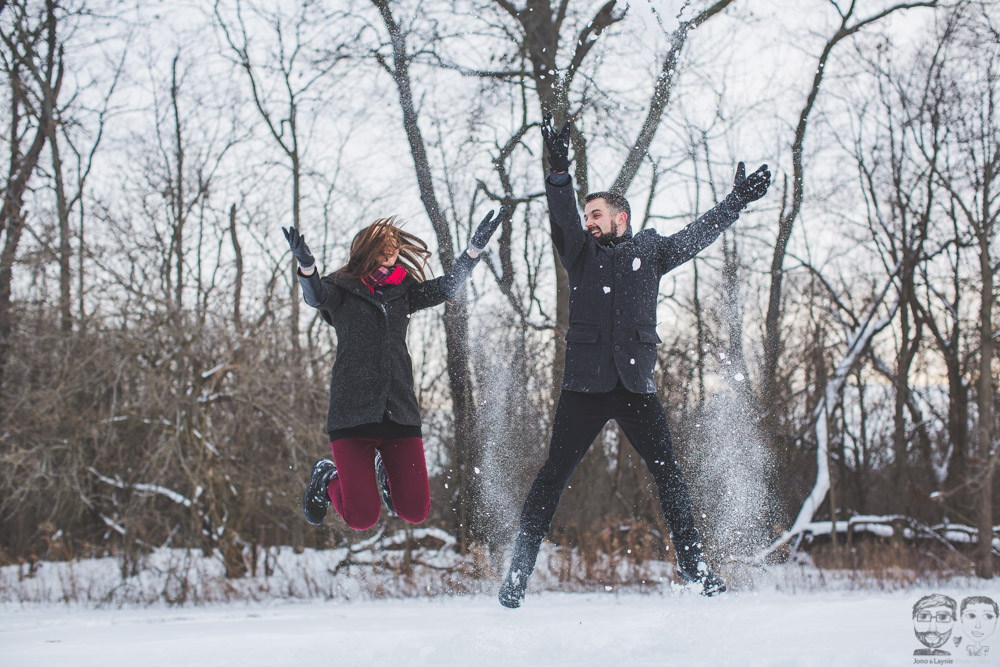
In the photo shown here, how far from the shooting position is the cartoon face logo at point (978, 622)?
321 centimetres

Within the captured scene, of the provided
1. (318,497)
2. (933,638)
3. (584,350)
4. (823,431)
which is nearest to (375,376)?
(318,497)

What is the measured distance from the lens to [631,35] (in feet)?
15.4

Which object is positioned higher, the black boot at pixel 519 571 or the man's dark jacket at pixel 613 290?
the man's dark jacket at pixel 613 290

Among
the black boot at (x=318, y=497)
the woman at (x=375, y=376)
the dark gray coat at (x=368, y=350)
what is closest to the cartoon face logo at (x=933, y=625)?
the woman at (x=375, y=376)

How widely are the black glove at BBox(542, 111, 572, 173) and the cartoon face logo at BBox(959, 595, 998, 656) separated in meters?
2.68

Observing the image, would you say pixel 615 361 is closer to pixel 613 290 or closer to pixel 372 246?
pixel 613 290

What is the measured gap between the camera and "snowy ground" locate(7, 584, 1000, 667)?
122 inches

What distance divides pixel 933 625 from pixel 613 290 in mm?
2310

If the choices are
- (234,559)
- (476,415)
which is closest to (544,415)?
(476,415)

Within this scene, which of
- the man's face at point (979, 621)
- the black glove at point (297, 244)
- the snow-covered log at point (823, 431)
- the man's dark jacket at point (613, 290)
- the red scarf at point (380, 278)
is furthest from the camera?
the snow-covered log at point (823, 431)

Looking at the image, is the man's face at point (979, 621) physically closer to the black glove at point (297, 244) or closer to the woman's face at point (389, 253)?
the woman's face at point (389, 253)

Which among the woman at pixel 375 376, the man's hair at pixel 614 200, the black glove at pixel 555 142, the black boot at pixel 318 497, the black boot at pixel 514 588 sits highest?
the black glove at pixel 555 142

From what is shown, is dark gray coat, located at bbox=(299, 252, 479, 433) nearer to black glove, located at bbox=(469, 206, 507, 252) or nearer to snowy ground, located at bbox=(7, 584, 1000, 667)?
black glove, located at bbox=(469, 206, 507, 252)

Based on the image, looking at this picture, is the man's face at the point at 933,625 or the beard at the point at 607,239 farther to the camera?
the man's face at the point at 933,625
